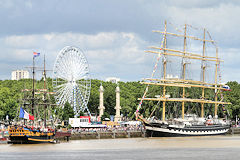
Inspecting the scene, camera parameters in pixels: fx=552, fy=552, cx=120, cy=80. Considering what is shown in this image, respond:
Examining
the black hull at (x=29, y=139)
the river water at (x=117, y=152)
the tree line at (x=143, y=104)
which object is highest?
the tree line at (x=143, y=104)

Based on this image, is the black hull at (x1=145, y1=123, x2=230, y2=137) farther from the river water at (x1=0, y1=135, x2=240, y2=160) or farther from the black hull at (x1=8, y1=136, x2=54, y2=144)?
the river water at (x1=0, y1=135, x2=240, y2=160)

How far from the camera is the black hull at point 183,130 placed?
118 m

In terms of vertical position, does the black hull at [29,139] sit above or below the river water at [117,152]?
above

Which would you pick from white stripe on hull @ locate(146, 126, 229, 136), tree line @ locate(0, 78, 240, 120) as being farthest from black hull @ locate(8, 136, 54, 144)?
white stripe on hull @ locate(146, 126, 229, 136)

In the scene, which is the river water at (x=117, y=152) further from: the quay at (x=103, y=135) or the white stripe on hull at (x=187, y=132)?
the white stripe on hull at (x=187, y=132)

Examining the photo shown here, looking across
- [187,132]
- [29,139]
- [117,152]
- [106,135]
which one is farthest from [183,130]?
[117,152]

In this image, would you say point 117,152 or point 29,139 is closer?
point 117,152

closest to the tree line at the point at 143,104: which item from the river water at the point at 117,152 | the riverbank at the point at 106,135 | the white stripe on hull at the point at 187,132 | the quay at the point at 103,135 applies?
the white stripe on hull at the point at 187,132

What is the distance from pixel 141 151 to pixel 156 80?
5263cm

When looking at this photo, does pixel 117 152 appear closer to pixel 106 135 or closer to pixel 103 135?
pixel 103 135

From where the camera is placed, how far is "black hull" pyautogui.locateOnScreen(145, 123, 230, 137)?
11844 cm

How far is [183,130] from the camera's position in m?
123

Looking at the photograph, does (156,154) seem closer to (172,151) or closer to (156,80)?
(172,151)

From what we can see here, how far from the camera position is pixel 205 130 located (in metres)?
128
